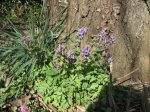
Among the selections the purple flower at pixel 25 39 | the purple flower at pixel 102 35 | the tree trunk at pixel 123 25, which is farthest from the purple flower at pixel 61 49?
the purple flower at pixel 25 39

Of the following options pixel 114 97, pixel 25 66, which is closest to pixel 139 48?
pixel 114 97

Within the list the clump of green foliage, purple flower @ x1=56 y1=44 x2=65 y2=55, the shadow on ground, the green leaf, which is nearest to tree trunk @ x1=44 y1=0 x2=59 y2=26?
the clump of green foliage

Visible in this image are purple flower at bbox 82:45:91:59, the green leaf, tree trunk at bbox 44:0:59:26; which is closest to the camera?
purple flower at bbox 82:45:91:59

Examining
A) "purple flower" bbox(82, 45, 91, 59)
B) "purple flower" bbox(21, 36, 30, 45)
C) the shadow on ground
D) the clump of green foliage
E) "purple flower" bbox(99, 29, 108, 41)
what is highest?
"purple flower" bbox(99, 29, 108, 41)

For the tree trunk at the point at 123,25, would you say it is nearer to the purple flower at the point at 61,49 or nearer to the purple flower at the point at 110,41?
the purple flower at the point at 110,41

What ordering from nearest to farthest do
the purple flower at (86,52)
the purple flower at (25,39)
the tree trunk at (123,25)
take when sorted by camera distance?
the purple flower at (86,52) < the tree trunk at (123,25) < the purple flower at (25,39)

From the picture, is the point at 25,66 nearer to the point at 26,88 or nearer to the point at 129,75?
the point at 26,88

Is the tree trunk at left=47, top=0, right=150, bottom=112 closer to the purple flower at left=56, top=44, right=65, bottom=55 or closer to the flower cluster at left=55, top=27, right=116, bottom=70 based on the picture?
the flower cluster at left=55, top=27, right=116, bottom=70

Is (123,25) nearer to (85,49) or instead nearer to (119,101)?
(85,49)

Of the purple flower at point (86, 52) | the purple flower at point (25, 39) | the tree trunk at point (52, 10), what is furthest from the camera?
the tree trunk at point (52, 10)

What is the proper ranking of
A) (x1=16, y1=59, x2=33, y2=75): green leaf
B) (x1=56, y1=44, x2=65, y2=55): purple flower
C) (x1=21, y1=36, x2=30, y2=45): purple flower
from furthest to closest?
(x1=21, y1=36, x2=30, y2=45): purple flower < (x1=16, y1=59, x2=33, y2=75): green leaf < (x1=56, y1=44, x2=65, y2=55): purple flower

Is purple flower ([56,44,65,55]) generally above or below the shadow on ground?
above

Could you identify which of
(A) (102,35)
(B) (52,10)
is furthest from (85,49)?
(B) (52,10)
